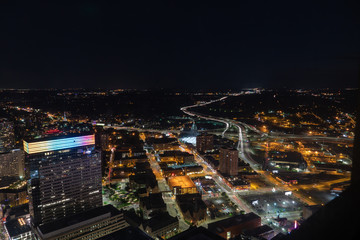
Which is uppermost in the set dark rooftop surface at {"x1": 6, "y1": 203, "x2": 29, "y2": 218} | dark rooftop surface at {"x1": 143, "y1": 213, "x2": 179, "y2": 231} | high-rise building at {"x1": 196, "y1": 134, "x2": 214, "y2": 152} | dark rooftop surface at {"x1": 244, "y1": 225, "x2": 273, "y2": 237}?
high-rise building at {"x1": 196, "y1": 134, "x2": 214, "y2": 152}

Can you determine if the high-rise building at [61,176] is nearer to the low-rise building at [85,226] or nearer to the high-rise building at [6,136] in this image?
the low-rise building at [85,226]

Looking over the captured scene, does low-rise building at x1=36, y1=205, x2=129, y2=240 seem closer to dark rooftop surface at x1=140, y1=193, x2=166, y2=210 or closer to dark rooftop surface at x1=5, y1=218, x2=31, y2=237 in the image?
dark rooftop surface at x1=5, y1=218, x2=31, y2=237

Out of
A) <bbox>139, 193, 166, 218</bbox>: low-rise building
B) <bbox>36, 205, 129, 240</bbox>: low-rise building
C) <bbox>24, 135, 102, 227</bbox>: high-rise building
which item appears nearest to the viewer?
<bbox>36, 205, 129, 240</bbox>: low-rise building

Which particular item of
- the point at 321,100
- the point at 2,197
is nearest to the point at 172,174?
the point at 2,197

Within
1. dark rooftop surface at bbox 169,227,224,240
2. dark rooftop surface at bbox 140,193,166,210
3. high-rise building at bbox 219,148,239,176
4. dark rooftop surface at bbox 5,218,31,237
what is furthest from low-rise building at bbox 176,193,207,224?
dark rooftop surface at bbox 5,218,31,237

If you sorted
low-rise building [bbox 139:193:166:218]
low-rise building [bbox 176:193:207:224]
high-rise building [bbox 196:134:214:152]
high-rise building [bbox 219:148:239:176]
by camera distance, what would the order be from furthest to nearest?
high-rise building [bbox 196:134:214:152], high-rise building [bbox 219:148:239:176], low-rise building [bbox 139:193:166:218], low-rise building [bbox 176:193:207:224]

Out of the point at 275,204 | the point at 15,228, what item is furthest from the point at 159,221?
the point at 15,228

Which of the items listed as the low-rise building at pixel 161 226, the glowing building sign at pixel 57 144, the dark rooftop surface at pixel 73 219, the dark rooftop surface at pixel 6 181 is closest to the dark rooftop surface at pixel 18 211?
the dark rooftop surface at pixel 73 219
